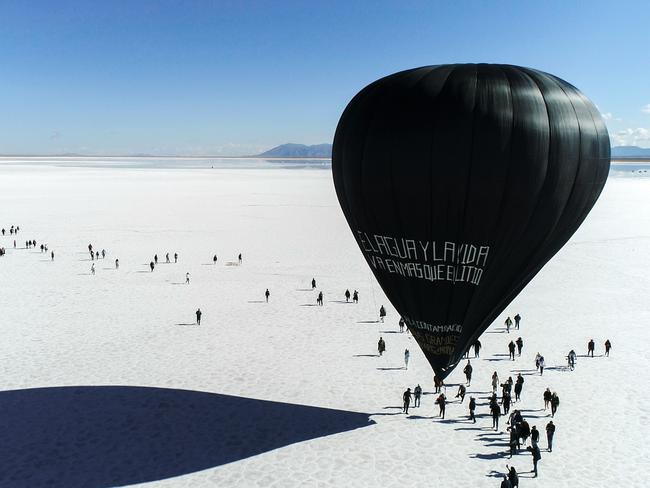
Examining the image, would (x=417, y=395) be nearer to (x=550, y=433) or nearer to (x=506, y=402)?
(x=506, y=402)

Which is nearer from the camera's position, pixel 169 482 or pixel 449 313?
pixel 169 482

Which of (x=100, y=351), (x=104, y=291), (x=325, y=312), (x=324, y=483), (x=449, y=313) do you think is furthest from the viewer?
(x=104, y=291)

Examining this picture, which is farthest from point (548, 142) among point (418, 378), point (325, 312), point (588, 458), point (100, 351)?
point (100, 351)

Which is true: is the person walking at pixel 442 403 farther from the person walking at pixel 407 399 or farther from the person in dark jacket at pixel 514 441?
the person in dark jacket at pixel 514 441

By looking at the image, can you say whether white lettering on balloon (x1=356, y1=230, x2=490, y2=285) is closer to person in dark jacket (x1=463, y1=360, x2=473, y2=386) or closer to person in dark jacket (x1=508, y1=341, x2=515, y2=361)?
person in dark jacket (x1=463, y1=360, x2=473, y2=386)

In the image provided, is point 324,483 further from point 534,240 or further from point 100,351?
point 100,351

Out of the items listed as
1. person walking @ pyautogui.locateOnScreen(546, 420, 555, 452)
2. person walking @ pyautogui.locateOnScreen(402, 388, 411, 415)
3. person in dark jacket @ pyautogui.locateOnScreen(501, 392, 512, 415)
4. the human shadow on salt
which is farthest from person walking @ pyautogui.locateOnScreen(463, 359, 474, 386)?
the human shadow on salt
